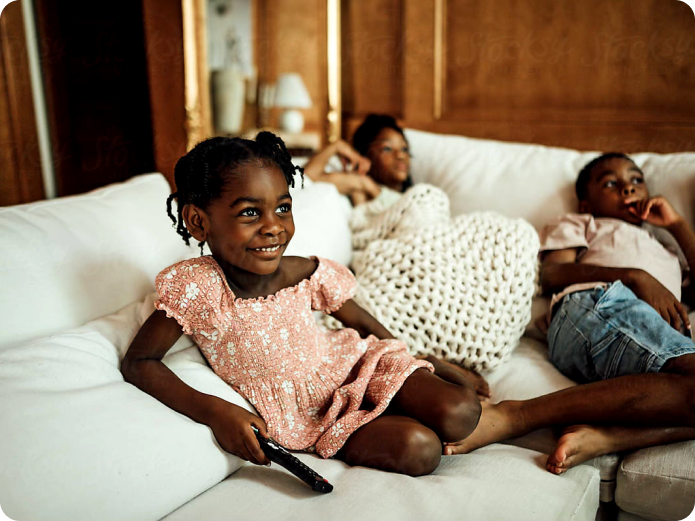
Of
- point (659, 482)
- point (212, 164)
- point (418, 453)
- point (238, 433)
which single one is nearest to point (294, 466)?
point (238, 433)

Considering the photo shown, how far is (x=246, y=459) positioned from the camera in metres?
0.92

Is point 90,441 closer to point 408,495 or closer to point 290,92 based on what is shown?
point 408,495

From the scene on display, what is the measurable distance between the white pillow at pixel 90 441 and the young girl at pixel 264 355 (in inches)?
1.8

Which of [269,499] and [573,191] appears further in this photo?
[573,191]

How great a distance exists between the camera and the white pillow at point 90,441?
2.45ft

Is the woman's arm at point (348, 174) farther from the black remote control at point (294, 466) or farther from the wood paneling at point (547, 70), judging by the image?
the black remote control at point (294, 466)

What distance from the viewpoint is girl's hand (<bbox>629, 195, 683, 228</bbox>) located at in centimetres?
144

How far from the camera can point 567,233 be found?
4.84 ft

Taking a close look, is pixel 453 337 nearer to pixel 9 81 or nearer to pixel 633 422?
pixel 633 422

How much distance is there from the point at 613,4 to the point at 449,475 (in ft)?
6.39

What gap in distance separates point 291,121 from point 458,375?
2172 millimetres

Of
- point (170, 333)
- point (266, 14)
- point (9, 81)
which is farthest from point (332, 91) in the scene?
point (170, 333)

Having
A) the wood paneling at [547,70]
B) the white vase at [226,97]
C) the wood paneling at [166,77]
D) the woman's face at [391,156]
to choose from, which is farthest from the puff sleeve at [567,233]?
the white vase at [226,97]

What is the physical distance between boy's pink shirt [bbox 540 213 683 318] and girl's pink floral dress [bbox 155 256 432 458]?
0.59m
